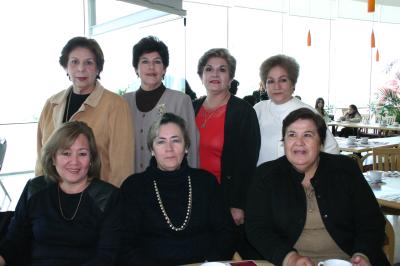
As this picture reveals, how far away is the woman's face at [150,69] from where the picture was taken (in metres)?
2.61

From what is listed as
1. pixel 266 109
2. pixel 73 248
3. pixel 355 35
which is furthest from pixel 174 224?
pixel 355 35

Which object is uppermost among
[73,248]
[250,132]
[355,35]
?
[355,35]

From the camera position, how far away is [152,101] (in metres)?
2.63

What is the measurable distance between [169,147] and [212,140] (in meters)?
0.60

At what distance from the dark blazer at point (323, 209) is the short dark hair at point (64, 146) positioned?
0.81 m

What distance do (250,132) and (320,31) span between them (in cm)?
941

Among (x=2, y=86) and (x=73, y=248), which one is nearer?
(x=73, y=248)

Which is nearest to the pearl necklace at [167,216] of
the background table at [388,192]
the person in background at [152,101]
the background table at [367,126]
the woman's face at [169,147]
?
the woman's face at [169,147]

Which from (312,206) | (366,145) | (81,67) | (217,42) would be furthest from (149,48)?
(217,42)

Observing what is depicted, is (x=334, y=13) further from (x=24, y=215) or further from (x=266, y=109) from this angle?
(x=24, y=215)

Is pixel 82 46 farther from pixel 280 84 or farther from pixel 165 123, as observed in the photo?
pixel 280 84

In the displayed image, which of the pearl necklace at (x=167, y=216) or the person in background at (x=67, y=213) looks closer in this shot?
the person in background at (x=67, y=213)

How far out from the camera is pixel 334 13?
1098 centimetres

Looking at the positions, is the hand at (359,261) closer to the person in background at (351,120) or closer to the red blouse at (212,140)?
the red blouse at (212,140)
